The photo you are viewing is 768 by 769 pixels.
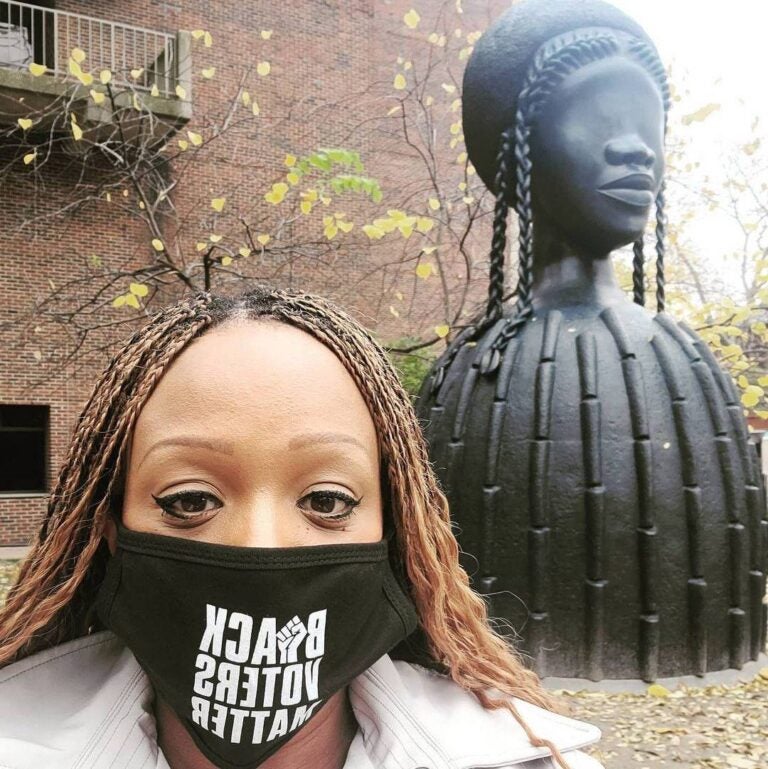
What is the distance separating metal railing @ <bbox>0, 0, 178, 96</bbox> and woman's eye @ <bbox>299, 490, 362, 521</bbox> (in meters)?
12.4

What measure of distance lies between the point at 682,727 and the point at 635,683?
35 centimetres

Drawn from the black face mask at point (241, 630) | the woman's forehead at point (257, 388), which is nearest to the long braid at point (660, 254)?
the woman's forehead at point (257, 388)

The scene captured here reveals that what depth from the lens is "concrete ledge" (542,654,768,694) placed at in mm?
4117

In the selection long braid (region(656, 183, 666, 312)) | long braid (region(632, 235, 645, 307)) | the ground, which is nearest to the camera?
the ground

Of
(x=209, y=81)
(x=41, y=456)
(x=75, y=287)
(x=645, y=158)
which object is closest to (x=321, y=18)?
(x=209, y=81)

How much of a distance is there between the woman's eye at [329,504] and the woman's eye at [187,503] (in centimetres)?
17

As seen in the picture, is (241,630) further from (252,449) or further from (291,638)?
(252,449)

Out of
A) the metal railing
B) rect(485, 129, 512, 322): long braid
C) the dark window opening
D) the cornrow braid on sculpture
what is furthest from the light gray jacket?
the dark window opening

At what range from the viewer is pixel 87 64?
13.5 m

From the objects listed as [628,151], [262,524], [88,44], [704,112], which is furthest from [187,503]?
[88,44]

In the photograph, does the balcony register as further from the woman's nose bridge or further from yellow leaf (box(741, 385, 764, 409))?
the woman's nose bridge

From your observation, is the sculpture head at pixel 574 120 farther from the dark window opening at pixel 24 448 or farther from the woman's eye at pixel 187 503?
the dark window opening at pixel 24 448

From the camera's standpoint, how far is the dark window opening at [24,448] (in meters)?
13.5

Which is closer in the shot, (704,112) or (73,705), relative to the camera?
(73,705)
